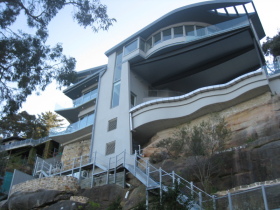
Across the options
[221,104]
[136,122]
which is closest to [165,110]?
[136,122]

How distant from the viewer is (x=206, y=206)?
10.3 metres

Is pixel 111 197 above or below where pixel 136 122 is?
below

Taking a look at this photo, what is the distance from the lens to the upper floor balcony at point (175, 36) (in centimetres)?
2363

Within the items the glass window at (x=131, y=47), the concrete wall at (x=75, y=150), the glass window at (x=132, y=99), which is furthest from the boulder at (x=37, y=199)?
the glass window at (x=131, y=47)

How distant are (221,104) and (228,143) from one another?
3565 millimetres

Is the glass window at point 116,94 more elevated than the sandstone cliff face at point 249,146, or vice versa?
the glass window at point 116,94

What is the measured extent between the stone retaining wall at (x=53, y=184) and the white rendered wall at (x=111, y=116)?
4564 mm

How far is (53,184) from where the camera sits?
1875cm

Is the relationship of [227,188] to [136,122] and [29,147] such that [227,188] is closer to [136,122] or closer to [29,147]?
[136,122]

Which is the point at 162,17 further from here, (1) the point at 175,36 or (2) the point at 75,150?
(2) the point at 75,150

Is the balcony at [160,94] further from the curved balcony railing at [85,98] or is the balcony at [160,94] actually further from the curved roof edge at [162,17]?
the curved balcony railing at [85,98]

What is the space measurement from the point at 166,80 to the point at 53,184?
14.0 meters

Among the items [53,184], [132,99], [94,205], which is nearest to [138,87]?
[132,99]

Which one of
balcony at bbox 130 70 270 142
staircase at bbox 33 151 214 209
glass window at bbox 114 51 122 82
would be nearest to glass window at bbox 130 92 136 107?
balcony at bbox 130 70 270 142
